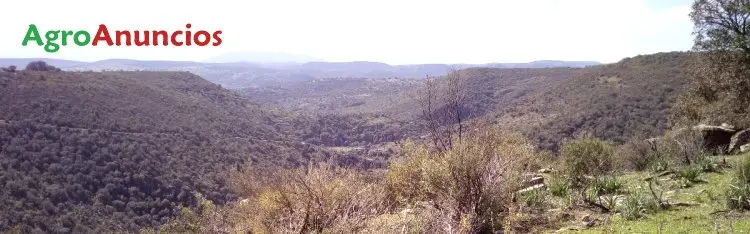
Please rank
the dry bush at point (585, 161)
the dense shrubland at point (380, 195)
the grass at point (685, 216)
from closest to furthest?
the grass at point (685, 216), the dense shrubland at point (380, 195), the dry bush at point (585, 161)

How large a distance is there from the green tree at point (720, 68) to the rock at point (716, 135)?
1.32 metres

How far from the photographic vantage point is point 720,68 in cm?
1800

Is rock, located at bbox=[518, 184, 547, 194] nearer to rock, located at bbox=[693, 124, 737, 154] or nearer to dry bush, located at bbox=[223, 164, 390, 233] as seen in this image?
dry bush, located at bbox=[223, 164, 390, 233]

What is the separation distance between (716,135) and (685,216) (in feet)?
30.2

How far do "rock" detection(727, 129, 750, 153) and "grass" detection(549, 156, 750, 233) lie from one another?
4.77 metres

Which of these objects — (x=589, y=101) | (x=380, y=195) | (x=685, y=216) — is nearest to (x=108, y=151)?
(x=589, y=101)

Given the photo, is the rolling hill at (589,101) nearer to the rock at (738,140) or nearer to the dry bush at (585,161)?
the dry bush at (585,161)

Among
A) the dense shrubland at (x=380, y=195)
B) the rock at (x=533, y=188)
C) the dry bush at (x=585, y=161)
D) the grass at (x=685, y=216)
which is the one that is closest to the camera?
the grass at (x=685, y=216)

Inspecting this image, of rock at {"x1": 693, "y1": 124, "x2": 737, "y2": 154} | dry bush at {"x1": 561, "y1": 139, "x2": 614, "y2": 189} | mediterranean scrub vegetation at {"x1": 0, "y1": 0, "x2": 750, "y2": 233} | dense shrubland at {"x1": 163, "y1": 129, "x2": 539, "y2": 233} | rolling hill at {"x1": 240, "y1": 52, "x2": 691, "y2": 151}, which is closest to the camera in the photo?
dense shrubland at {"x1": 163, "y1": 129, "x2": 539, "y2": 233}

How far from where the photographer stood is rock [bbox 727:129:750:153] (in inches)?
540

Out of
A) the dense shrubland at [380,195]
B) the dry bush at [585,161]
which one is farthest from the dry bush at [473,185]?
the dry bush at [585,161]

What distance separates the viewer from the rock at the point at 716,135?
48.6ft

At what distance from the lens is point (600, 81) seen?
176 feet

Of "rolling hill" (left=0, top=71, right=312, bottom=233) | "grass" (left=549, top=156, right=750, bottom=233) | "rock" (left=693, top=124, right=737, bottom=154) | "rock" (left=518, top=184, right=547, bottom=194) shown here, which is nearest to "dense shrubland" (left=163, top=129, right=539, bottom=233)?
"rock" (left=518, top=184, right=547, bottom=194)
